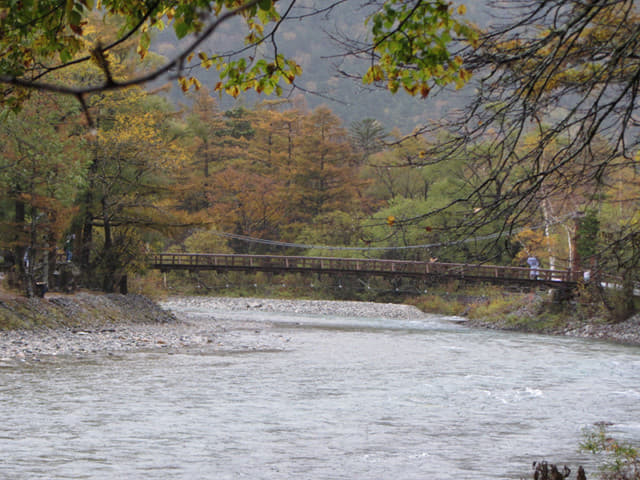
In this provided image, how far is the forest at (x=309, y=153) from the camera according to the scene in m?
3.66

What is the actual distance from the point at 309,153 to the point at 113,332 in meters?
32.8

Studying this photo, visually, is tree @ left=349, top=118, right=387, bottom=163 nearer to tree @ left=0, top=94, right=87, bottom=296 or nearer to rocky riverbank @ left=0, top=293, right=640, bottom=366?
rocky riverbank @ left=0, top=293, right=640, bottom=366

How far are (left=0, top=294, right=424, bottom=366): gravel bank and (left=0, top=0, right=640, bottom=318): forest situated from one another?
1.18 meters

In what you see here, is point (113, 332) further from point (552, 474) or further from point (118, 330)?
point (552, 474)

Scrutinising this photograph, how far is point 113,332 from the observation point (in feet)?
58.6

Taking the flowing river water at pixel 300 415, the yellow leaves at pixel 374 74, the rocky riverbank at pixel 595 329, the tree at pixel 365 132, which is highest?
the tree at pixel 365 132

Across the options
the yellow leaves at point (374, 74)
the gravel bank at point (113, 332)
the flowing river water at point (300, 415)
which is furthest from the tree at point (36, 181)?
the yellow leaves at point (374, 74)

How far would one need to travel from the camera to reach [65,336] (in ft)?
52.7

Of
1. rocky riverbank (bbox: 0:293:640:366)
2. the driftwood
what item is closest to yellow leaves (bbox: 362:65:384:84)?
the driftwood

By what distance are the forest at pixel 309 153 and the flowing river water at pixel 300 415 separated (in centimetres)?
179

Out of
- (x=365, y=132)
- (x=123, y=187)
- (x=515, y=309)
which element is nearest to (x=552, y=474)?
(x=123, y=187)

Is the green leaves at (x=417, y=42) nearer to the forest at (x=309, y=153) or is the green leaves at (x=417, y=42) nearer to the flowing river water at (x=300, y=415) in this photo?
the forest at (x=309, y=153)

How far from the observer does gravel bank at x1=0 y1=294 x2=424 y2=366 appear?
13.9m

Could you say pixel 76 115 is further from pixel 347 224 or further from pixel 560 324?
pixel 347 224
